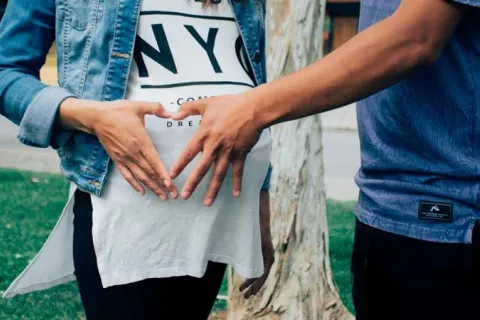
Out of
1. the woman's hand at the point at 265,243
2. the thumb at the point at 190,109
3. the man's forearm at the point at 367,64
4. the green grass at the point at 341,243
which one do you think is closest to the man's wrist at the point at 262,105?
the man's forearm at the point at 367,64

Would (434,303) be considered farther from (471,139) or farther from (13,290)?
(13,290)

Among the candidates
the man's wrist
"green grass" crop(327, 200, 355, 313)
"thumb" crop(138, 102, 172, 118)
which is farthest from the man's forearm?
"green grass" crop(327, 200, 355, 313)

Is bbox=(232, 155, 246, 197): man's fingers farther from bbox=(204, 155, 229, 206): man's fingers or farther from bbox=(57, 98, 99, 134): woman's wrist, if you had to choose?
bbox=(57, 98, 99, 134): woman's wrist

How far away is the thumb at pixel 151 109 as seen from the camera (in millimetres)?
1642

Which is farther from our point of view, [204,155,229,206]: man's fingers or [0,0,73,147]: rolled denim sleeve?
[0,0,73,147]: rolled denim sleeve

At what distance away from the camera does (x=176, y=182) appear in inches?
68.7

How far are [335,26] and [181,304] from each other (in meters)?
26.8

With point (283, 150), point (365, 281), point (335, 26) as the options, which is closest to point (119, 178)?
point (365, 281)

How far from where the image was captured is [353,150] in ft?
39.4

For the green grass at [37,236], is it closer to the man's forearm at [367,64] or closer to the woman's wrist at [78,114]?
the woman's wrist at [78,114]

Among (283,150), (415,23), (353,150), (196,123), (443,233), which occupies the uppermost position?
(415,23)

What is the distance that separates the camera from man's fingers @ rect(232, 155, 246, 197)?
165 centimetres

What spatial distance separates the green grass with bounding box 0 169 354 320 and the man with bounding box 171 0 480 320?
3.31 metres

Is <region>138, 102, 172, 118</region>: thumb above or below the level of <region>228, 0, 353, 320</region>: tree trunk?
above
